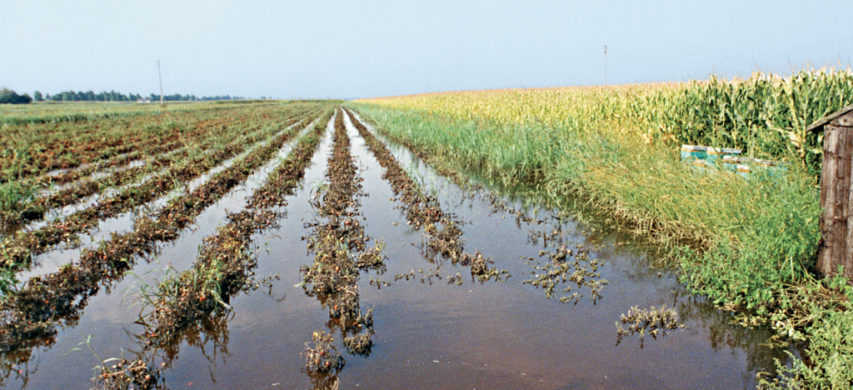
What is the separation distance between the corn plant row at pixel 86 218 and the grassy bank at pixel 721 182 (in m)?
6.32

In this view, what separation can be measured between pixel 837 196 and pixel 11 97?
104880mm

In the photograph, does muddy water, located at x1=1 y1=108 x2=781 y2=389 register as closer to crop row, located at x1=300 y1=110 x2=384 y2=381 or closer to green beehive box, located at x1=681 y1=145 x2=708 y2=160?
crop row, located at x1=300 y1=110 x2=384 y2=381

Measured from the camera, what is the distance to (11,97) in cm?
7825

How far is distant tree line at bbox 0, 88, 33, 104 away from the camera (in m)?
77.3

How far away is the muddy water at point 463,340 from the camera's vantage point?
3205 millimetres

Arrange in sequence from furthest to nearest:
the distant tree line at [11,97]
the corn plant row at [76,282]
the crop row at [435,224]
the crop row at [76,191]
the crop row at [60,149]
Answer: the distant tree line at [11,97] < the crop row at [60,149] < the crop row at [76,191] < the crop row at [435,224] < the corn plant row at [76,282]

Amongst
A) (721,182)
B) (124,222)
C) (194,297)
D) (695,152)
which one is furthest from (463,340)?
(124,222)

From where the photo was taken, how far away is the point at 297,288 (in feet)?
15.6

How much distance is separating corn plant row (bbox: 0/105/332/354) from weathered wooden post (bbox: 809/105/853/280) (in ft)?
20.8

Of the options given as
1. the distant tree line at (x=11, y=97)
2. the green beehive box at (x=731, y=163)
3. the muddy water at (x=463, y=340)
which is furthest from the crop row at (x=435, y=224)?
the distant tree line at (x=11, y=97)

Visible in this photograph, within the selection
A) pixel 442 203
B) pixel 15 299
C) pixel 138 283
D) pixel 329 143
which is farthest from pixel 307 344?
pixel 329 143

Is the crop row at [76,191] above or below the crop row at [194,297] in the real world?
above

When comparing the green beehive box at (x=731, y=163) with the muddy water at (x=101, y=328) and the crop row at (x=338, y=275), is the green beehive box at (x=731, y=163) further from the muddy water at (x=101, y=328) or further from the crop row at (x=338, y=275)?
the muddy water at (x=101, y=328)

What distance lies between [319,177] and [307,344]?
7.55 m
